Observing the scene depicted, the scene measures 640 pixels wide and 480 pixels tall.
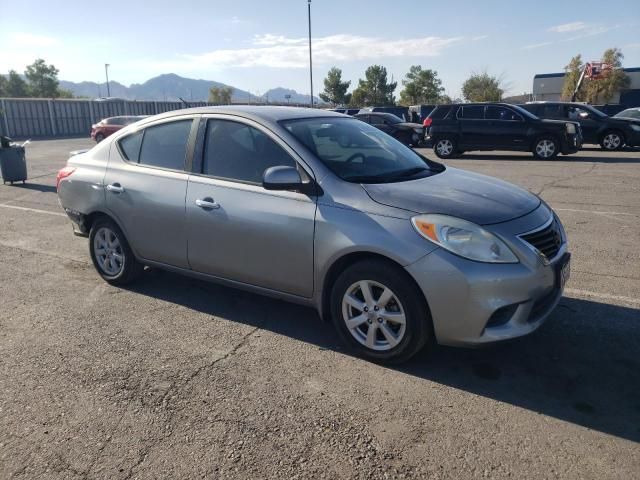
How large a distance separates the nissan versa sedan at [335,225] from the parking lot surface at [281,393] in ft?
1.13

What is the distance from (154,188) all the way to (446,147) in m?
14.1

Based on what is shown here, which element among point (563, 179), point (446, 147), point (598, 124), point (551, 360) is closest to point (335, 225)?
point (551, 360)

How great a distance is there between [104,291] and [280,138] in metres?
Answer: 2.43

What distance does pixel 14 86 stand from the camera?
70.1 metres

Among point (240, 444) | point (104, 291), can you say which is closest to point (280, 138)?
point (240, 444)

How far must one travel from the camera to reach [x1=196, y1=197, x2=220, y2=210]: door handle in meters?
3.99

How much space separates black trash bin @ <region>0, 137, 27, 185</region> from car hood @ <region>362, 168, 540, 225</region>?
11.3 meters

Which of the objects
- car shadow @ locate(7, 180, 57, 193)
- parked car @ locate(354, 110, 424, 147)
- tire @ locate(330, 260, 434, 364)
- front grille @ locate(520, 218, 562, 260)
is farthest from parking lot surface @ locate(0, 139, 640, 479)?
parked car @ locate(354, 110, 424, 147)

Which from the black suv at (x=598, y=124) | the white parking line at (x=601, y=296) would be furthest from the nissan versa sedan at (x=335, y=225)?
the black suv at (x=598, y=124)

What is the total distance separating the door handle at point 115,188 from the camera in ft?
15.1

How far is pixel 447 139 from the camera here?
55.6 ft

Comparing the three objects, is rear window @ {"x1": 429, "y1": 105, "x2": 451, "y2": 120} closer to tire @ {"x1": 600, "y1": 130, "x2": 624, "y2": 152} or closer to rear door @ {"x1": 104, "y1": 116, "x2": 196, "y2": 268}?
tire @ {"x1": 600, "y1": 130, "x2": 624, "y2": 152}

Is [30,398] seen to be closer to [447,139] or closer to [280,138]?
[280,138]

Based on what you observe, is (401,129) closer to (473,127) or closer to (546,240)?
(473,127)
